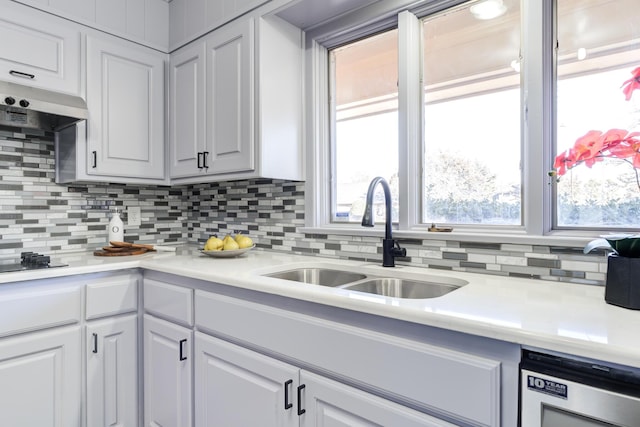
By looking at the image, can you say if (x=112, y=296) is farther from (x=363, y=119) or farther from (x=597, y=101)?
(x=597, y=101)

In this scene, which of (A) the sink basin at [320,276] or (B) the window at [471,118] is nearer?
(B) the window at [471,118]

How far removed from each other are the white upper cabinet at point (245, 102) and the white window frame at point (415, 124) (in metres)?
0.11

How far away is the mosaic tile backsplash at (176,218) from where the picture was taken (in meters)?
1.50

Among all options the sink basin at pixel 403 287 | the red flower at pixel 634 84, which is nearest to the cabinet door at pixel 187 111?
the sink basin at pixel 403 287

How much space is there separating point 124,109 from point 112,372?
4.69ft

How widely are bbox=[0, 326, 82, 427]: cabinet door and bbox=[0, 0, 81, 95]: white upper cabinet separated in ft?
4.00

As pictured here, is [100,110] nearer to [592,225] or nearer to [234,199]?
[234,199]

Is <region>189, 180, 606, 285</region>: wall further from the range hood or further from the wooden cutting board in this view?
the range hood

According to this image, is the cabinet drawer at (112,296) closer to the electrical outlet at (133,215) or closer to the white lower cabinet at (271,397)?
the white lower cabinet at (271,397)

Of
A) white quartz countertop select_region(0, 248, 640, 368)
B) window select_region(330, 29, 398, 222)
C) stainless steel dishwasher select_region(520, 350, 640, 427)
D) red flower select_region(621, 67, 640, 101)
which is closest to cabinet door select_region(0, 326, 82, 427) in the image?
white quartz countertop select_region(0, 248, 640, 368)

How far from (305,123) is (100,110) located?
45.2 inches

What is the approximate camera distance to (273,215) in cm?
220

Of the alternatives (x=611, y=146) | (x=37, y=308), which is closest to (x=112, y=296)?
(x=37, y=308)

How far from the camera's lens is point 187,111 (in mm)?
2207
